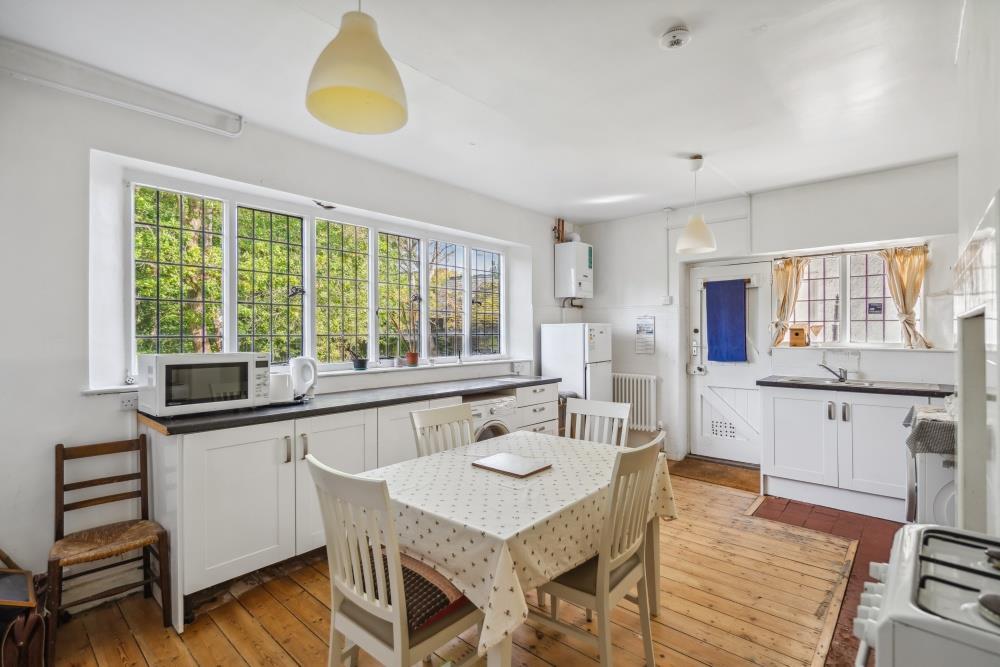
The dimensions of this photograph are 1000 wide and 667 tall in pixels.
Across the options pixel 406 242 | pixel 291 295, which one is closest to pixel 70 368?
pixel 291 295

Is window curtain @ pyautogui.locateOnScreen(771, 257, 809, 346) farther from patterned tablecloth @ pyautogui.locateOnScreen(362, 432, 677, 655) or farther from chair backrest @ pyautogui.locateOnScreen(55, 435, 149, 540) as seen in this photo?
chair backrest @ pyautogui.locateOnScreen(55, 435, 149, 540)

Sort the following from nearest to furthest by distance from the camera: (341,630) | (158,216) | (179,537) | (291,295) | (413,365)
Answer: (341,630)
(179,537)
(158,216)
(291,295)
(413,365)

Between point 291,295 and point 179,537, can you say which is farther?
point 291,295

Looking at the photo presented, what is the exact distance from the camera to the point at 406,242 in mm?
4156

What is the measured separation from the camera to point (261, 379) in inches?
106

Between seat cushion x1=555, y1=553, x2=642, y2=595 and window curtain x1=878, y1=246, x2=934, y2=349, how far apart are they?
3558 millimetres

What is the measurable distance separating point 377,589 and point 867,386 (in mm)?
3808

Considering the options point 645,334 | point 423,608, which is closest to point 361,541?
point 423,608

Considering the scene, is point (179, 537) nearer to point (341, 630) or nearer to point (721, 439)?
point (341, 630)

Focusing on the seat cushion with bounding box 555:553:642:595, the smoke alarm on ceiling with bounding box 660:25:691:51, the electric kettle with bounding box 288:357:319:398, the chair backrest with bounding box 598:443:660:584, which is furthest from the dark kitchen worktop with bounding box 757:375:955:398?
the electric kettle with bounding box 288:357:319:398

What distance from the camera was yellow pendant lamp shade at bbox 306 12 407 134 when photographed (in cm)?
134

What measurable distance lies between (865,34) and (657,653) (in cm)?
282

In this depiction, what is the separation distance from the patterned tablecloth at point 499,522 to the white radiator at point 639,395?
312 cm

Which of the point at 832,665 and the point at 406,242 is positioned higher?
the point at 406,242
